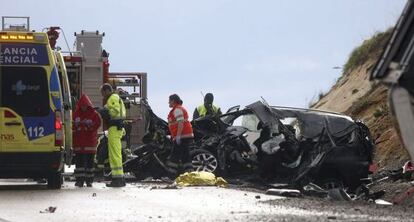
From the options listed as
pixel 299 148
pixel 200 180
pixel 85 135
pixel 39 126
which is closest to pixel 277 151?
pixel 299 148

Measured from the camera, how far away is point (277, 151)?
1473 cm

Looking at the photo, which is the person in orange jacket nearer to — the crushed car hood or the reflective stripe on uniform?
the crushed car hood

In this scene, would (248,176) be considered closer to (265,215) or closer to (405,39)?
(265,215)

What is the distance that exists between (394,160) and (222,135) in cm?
428

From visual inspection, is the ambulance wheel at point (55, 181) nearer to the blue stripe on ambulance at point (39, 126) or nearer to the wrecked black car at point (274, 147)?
the blue stripe on ambulance at point (39, 126)

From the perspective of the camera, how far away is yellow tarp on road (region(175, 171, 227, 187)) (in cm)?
1419

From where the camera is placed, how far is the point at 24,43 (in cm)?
1380

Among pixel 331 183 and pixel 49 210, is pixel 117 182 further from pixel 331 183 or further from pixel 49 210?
pixel 49 210

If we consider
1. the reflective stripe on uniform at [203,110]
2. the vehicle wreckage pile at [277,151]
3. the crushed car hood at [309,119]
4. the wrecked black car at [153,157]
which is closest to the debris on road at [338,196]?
the vehicle wreckage pile at [277,151]

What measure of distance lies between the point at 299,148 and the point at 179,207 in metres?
4.64

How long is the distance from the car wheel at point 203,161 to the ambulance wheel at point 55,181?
273 centimetres

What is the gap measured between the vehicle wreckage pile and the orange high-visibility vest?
43 cm

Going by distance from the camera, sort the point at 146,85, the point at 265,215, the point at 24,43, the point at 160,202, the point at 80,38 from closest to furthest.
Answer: the point at 265,215
the point at 160,202
the point at 24,43
the point at 80,38
the point at 146,85


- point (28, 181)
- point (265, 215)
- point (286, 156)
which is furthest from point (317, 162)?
point (28, 181)
